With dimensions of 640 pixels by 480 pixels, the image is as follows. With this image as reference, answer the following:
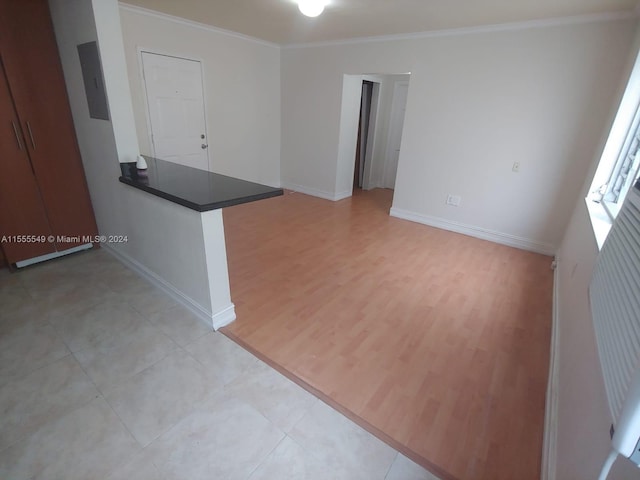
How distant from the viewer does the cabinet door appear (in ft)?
7.64

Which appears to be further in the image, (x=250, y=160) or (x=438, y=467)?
(x=250, y=160)

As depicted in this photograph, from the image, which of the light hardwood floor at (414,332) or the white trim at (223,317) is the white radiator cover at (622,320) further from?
the white trim at (223,317)

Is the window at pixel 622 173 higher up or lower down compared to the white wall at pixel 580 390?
higher up

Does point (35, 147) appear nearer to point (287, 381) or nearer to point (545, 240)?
point (287, 381)

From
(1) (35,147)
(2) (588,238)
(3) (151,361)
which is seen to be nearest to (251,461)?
(3) (151,361)

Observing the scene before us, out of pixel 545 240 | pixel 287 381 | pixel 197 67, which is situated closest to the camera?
pixel 287 381

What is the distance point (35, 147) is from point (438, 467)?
3507 millimetres

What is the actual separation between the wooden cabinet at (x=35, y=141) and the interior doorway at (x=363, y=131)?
165 inches

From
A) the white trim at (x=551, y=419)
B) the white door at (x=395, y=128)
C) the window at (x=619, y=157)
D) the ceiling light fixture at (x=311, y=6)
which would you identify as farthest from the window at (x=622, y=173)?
the white door at (x=395, y=128)

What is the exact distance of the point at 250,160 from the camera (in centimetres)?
508

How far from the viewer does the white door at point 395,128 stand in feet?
18.0

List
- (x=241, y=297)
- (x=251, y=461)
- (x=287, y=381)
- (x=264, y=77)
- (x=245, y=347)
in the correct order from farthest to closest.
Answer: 1. (x=264, y=77)
2. (x=241, y=297)
3. (x=245, y=347)
4. (x=287, y=381)
5. (x=251, y=461)

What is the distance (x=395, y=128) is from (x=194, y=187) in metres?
4.66

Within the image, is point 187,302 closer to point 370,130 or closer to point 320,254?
point 320,254
